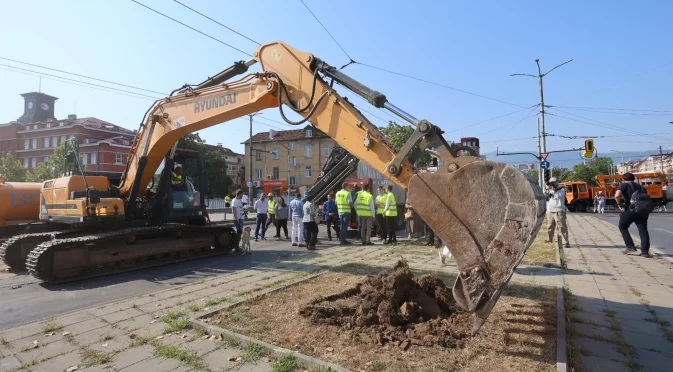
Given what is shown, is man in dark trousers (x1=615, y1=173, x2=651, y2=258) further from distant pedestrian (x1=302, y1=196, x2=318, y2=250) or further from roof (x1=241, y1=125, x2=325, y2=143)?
roof (x1=241, y1=125, x2=325, y2=143)

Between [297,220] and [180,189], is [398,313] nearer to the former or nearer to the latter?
[180,189]

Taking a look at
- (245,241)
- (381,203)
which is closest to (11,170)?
(245,241)

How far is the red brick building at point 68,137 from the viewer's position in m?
52.6

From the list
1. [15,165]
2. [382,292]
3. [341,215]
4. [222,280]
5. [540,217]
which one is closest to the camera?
[540,217]

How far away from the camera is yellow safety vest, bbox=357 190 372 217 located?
1205 centimetres

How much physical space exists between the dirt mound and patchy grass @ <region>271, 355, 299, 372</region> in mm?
807

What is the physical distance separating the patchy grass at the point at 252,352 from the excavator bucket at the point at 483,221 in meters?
1.97

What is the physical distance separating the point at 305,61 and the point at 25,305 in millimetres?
5674

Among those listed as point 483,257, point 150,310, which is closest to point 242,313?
point 150,310

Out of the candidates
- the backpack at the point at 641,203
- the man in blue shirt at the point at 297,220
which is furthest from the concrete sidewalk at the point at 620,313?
the man in blue shirt at the point at 297,220

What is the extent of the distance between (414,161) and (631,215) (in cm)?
749

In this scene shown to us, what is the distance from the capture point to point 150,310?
532 cm

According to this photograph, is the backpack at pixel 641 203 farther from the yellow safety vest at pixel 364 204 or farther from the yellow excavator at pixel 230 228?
the yellow excavator at pixel 230 228

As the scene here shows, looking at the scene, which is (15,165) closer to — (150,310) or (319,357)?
(150,310)
